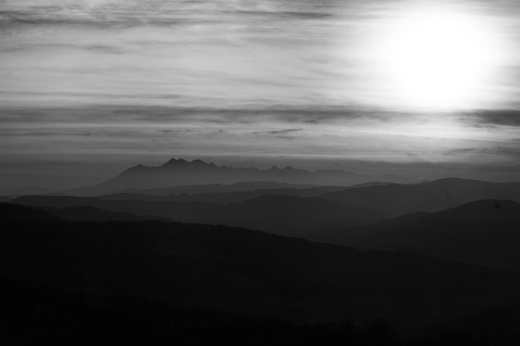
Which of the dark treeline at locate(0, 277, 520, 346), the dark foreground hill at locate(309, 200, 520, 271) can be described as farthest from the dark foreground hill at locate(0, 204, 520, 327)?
the dark foreground hill at locate(309, 200, 520, 271)

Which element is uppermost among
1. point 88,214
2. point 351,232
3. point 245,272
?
point 88,214

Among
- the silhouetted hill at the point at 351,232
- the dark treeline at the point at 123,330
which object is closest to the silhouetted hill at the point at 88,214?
the silhouetted hill at the point at 351,232

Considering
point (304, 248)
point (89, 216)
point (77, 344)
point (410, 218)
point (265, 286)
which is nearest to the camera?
point (77, 344)

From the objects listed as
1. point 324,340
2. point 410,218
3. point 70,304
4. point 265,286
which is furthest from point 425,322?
point 410,218

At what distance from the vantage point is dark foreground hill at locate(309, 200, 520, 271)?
142 m

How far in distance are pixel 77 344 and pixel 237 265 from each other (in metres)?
57.4

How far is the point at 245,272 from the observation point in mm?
86062

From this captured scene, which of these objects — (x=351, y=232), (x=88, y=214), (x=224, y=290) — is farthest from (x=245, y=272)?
(x=351, y=232)

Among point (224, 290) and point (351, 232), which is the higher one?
point (224, 290)

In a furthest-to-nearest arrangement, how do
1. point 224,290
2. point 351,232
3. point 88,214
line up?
1. point 351,232
2. point 88,214
3. point 224,290

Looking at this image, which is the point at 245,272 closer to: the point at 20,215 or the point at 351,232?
the point at 20,215

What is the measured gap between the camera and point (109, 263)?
88.2 meters

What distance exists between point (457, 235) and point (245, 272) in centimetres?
8214

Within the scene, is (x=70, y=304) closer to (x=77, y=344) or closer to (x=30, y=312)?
(x=30, y=312)
